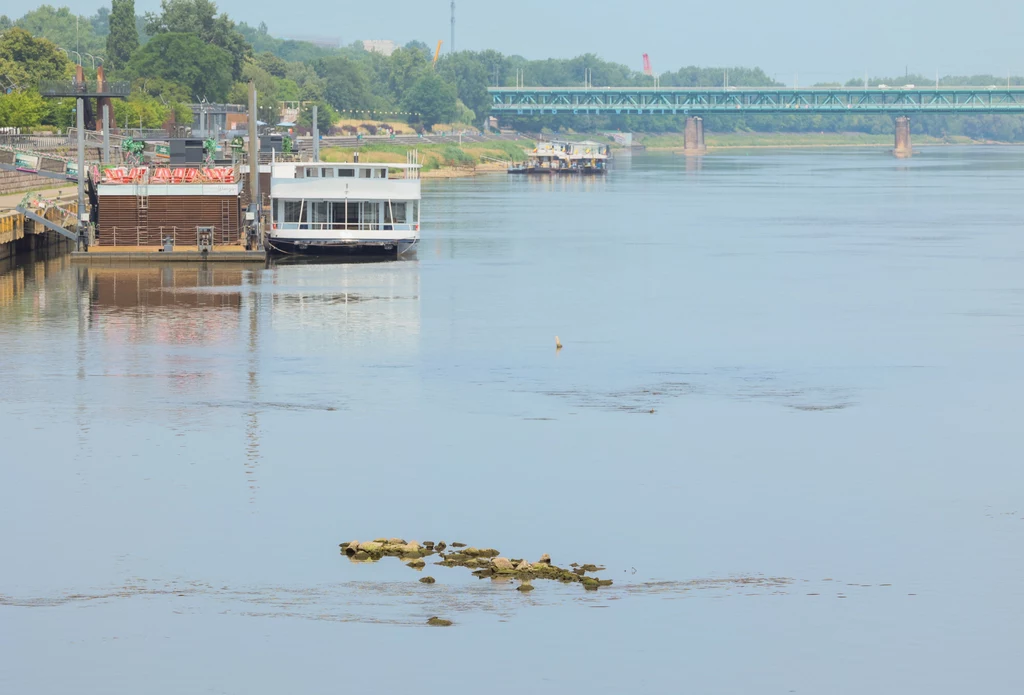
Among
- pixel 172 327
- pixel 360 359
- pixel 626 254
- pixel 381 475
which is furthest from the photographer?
pixel 626 254

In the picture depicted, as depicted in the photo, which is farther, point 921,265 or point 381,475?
point 921,265

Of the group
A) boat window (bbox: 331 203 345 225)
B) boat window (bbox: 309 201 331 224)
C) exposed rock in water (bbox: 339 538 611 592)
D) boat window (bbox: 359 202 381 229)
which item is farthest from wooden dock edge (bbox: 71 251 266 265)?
exposed rock in water (bbox: 339 538 611 592)

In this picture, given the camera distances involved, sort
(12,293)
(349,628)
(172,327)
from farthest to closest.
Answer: (12,293) → (172,327) → (349,628)

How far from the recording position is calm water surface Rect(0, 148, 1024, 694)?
2464 cm

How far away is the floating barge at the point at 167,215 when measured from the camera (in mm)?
76062

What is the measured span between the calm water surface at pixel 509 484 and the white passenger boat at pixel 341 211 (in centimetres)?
879

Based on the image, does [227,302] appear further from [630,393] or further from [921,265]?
[921,265]

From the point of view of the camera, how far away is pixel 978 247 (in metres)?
93.5

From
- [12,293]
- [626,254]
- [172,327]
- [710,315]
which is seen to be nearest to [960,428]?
[710,315]

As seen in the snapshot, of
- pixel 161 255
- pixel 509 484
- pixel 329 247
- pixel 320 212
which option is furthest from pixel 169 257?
pixel 509 484

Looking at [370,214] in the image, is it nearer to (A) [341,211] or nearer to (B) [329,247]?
(A) [341,211]

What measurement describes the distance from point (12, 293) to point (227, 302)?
997 centimetres

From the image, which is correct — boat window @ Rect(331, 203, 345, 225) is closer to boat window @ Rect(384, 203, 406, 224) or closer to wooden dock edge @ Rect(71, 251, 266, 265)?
boat window @ Rect(384, 203, 406, 224)

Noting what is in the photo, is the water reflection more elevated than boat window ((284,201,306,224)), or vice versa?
boat window ((284,201,306,224))
